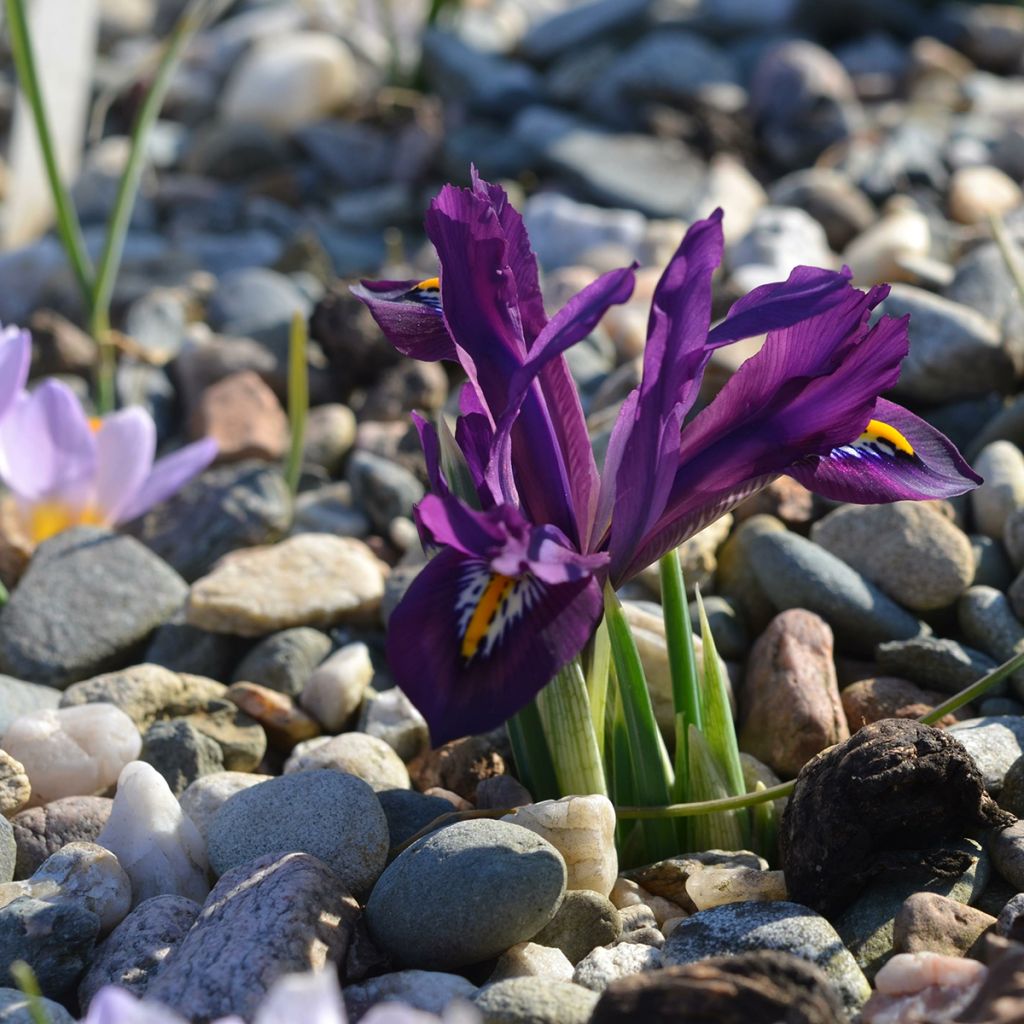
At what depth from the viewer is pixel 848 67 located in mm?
6504

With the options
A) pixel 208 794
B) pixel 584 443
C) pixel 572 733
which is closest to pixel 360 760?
pixel 208 794

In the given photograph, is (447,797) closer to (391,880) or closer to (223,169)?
(391,880)

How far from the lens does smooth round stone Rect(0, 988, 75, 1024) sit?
6.01 ft

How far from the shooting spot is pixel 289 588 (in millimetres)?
3113

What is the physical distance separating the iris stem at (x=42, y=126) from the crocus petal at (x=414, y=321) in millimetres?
2051

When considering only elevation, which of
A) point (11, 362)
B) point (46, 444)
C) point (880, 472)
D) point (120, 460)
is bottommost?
point (120, 460)

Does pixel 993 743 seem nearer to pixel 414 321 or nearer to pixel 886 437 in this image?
pixel 886 437

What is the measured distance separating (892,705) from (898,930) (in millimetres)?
715

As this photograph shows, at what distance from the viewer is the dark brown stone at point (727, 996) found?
1580mm

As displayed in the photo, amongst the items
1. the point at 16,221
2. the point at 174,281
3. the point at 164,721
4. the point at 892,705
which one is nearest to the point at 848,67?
the point at 174,281

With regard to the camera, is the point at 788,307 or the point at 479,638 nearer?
the point at 479,638

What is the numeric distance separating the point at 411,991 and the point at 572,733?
0.47 metres

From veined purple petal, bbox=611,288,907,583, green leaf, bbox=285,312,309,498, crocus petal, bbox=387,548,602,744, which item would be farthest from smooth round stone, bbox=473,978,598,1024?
green leaf, bbox=285,312,309,498

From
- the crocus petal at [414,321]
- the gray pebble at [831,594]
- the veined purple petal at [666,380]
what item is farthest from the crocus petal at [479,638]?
the gray pebble at [831,594]
